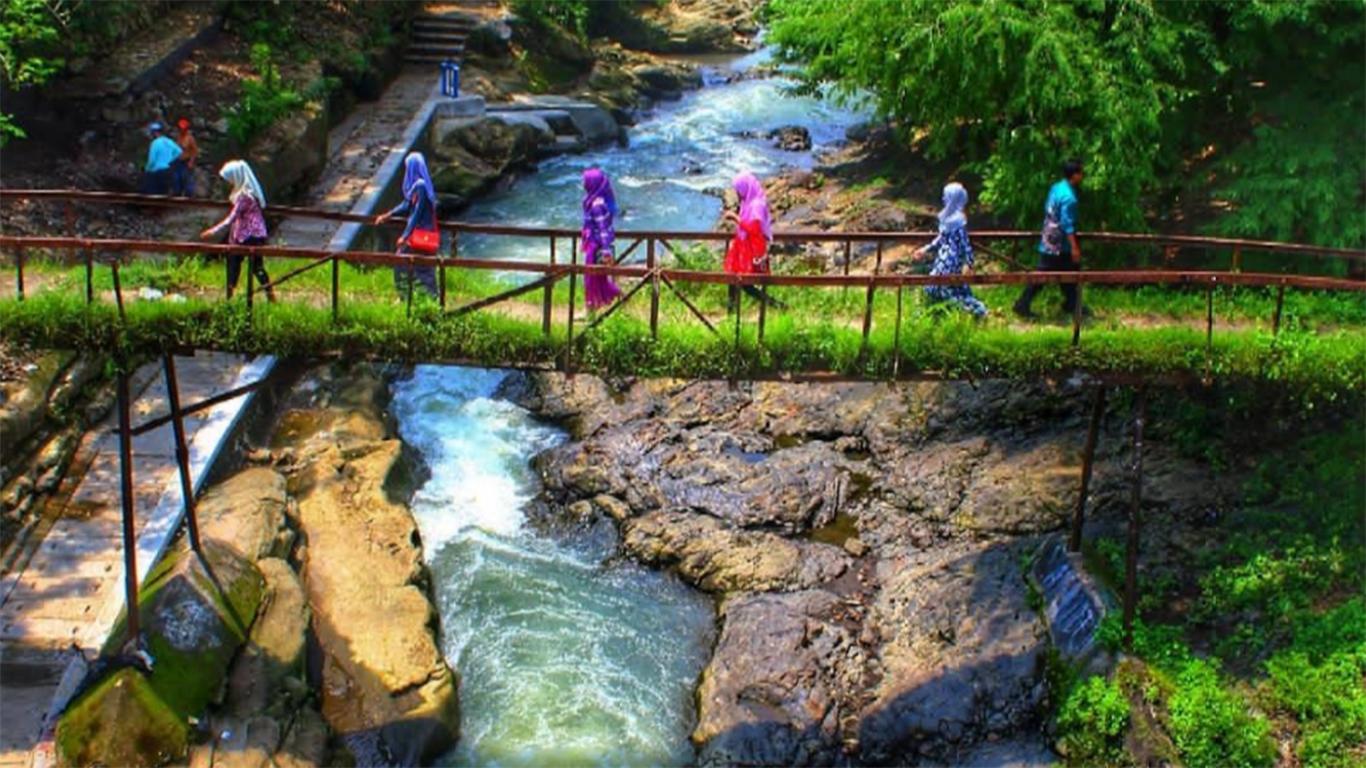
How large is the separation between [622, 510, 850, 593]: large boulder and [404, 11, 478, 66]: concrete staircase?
17.6 metres

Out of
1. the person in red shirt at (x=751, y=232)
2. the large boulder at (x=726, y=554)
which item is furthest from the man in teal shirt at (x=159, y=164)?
the person in red shirt at (x=751, y=232)

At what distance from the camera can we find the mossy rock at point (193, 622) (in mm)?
10932

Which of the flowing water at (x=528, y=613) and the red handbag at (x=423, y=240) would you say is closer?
the flowing water at (x=528, y=613)

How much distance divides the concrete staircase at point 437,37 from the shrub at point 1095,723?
22.1 m

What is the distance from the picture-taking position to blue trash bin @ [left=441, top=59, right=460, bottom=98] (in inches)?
1041

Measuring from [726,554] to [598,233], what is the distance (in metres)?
3.59

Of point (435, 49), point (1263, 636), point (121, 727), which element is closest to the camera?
point (121, 727)

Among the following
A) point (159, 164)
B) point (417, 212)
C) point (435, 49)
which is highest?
point (435, 49)

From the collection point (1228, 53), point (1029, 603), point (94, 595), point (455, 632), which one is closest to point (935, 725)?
point (1029, 603)

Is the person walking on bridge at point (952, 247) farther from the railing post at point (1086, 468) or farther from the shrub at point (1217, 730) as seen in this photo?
the shrub at point (1217, 730)

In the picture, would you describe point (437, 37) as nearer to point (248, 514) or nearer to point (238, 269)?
point (238, 269)

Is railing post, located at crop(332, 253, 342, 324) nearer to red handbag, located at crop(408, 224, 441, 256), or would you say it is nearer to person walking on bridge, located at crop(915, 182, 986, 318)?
red handbag, located at crop(408, 224, 441, 256)

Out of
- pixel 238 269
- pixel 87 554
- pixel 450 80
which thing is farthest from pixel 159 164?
pixel 450 80

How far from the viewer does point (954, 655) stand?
486 inches
